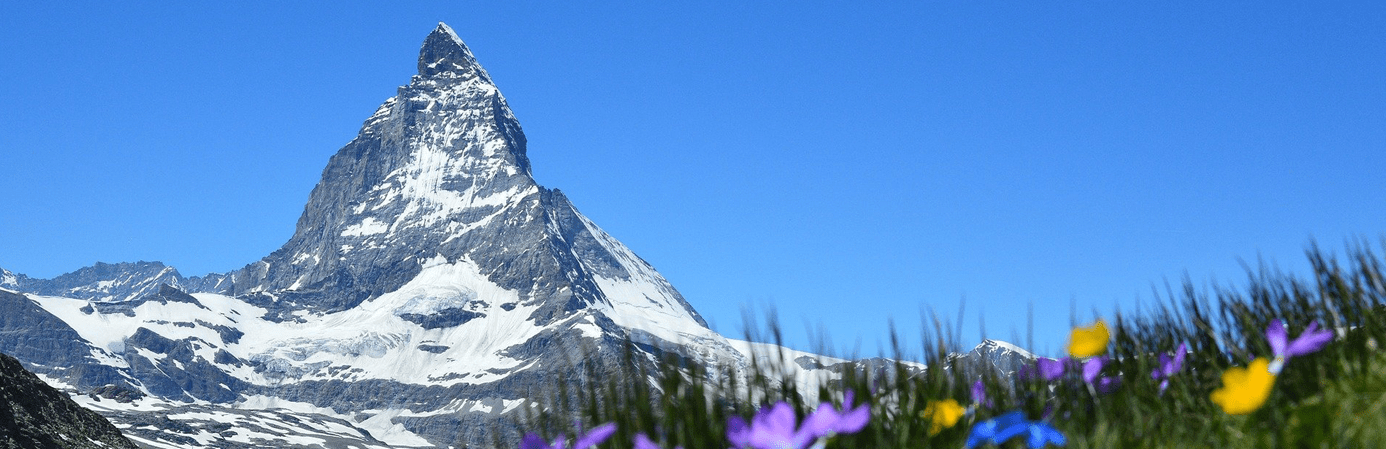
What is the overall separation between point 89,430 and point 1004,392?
27.5 meters

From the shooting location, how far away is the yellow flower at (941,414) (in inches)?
86.4

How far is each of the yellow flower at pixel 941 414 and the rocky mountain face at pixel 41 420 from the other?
73.5 ft

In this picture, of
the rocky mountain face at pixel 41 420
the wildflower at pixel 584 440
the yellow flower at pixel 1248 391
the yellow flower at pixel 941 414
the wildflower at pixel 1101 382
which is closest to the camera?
the yellow flower at pixel 1248 391

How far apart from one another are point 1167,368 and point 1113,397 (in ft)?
0.63

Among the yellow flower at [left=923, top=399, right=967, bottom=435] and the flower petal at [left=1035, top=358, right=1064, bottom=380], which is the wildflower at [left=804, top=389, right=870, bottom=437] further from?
the flower petal at [left=1035, top=358, right=1064, bottom=380]

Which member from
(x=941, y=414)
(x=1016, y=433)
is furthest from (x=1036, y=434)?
(x=941, y=414)

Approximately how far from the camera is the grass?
2.20 meters

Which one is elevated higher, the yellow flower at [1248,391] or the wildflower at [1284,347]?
the wildflower at [1284,347]

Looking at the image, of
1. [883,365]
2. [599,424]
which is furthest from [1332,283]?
[599,424]

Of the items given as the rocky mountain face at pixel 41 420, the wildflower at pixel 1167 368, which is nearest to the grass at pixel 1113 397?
the wildflower at pixel 1167 368

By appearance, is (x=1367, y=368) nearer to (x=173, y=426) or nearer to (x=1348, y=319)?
(x=1348, y=319)

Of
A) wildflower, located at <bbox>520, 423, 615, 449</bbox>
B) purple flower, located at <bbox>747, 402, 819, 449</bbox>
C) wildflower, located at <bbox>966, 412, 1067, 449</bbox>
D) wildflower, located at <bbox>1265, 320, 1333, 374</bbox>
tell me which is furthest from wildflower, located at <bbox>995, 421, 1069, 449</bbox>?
wildflower, located at <bbox>520, 423, 615, 449</bbox>

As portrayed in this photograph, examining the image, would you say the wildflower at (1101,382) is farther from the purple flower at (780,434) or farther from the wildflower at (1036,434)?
the purple flower at (780,434)

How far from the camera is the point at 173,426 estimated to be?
15112cm
